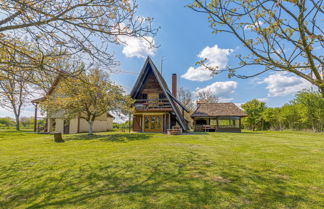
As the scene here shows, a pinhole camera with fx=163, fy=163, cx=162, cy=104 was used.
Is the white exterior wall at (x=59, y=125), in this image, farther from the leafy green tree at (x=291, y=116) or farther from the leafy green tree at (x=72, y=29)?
the leafy green tree at (x=291, y=116)

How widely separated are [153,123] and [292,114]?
26607 millimetres

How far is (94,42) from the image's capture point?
3.93m

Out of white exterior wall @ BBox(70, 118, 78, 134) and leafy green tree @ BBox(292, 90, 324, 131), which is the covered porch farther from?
white exterior wall @ BBox(70, 118, 78, 134)

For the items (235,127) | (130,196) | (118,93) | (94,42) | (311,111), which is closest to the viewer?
(130,196)

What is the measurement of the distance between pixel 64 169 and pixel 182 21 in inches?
273

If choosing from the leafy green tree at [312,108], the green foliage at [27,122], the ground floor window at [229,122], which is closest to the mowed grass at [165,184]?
the ground floor window at [229,122]

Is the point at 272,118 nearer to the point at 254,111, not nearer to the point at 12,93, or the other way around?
the point at 254,111

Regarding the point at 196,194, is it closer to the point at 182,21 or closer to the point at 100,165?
the point at 100,165

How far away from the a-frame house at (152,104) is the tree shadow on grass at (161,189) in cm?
1332

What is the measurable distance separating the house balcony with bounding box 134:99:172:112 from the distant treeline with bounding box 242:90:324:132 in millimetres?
20272

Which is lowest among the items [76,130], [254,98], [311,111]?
[76,130]

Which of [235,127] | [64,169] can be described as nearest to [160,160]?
[64,169]

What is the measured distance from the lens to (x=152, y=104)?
19219 millimetres

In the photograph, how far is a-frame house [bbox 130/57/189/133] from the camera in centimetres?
1845
